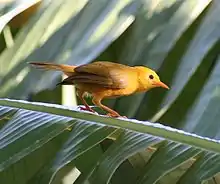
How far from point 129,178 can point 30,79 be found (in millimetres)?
308

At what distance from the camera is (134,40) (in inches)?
43.5

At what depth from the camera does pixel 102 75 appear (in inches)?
31.5

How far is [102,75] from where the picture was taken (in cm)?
80

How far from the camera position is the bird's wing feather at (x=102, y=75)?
793 millimetres

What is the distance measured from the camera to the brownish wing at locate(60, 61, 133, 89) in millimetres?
793

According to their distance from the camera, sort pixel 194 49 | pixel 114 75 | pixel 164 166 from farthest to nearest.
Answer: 1. pixel 194 49
2. pixel 114 75
3. pixel 164 166

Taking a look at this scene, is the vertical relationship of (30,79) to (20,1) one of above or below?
below

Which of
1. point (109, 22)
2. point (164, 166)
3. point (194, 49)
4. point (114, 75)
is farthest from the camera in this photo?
point (109, 22)

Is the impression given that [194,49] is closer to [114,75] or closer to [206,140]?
[114,75]

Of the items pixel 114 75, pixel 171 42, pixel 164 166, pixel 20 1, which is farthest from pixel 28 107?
pixel 20 1

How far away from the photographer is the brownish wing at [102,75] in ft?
2.60

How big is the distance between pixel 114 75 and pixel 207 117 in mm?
143

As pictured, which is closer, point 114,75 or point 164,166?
point 164,166

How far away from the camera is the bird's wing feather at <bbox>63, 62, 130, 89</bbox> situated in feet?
2.60
